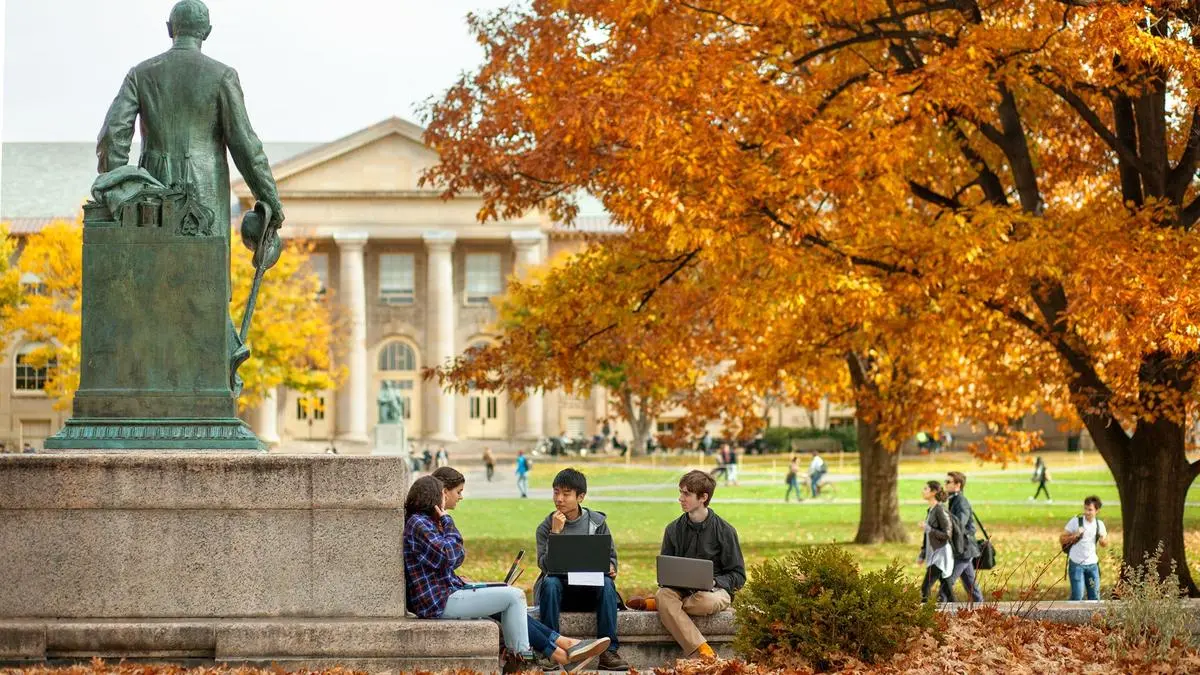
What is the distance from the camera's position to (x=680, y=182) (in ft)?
49.8

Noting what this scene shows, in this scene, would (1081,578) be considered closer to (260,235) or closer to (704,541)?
(704,541)

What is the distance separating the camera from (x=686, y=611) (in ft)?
33.3

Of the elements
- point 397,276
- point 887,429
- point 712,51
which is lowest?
point 887,429

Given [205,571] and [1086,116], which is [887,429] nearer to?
[1086,116]

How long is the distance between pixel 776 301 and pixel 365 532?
6.73 m

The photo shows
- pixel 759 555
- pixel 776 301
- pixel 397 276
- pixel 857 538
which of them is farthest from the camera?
pixel 397 276

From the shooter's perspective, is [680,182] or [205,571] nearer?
[205,571]

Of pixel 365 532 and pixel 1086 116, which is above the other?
pixel 1086 116

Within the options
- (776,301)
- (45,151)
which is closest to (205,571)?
(776,301)

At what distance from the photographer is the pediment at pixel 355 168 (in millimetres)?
85875

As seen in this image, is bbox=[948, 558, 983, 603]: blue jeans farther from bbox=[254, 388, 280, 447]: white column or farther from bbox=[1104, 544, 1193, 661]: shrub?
bbox=[254, 388, 280, 447]: white column

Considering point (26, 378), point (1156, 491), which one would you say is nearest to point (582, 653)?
point (1156, 491)

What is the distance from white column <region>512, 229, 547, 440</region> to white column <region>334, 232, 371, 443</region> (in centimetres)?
850

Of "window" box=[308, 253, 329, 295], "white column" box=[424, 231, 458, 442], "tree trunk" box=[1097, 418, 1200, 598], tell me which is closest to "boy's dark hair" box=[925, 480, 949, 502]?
"tree trunk" box=[1097, 418, 1200, 598]
